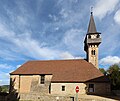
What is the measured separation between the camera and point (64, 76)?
2881cm

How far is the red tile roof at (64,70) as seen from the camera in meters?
28.1

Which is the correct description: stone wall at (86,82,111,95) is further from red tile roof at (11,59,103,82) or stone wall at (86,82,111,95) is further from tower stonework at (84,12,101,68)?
tower stonework at (84,12,101,68)

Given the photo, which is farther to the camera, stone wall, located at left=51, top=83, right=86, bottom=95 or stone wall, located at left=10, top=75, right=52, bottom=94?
stone wall, located at left=10, top=75, right=52, bottom=94

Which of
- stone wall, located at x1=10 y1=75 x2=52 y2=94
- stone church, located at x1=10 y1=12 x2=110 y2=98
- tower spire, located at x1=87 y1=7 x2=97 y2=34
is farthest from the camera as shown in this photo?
tower spire, located at x1=87 y1=7 x2=97 y2=34

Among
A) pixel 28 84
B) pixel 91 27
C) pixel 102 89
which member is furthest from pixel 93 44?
pixel 28 84

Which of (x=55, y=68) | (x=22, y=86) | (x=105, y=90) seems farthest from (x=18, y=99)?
(x=105, y=90)

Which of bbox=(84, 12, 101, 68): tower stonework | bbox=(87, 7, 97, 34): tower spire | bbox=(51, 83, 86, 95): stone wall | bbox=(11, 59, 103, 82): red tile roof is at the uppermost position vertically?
bbox=(87, 7, 97, 34): tower spire

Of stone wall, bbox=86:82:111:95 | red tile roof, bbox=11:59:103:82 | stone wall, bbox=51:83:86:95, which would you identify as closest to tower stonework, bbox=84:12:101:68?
red tile roof, bbox=11:59:103:82

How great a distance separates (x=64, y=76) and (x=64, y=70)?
5.92 feet

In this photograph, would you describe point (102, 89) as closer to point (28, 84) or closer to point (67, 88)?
point (67, 88)

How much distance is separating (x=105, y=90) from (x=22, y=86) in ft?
51.5

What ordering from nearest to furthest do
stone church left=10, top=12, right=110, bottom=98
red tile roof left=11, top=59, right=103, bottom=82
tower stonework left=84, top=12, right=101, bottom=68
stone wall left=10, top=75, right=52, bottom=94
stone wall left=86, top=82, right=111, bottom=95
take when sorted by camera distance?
stone wall left=86, top=82, right=111, bottom=95, stone church left=10, top=12, right=110, bottom=98, red tile roof left=11, top=59, right=103, bottom=82, stone wall left=10, top=75, right=52, bottom=94, tower stonework left=84, top=12, right=101, bottom=68

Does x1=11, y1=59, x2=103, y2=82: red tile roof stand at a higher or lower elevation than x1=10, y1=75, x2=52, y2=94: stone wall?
higher

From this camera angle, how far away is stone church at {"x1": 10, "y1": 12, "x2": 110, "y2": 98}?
2728 centimetres
